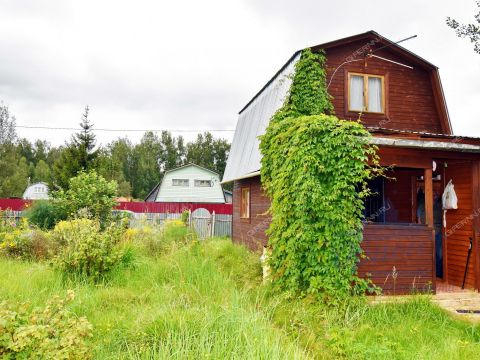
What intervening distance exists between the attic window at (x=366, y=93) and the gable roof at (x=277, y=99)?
96 centimetres

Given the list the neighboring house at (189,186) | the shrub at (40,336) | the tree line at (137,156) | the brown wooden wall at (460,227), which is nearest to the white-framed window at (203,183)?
the neighboring house at (189,186)

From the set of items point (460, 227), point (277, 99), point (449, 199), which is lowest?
point (460, 227)

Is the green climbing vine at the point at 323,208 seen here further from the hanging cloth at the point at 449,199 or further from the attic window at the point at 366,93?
the attic window at the point at 366,93

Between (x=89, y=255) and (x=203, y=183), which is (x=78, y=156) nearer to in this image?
(x=203, y=183)

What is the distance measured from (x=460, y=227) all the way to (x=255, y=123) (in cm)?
646

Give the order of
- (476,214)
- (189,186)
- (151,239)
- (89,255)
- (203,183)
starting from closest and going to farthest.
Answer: (89,255) < (476,214) < (151,239) < (189,186) < (203,183)

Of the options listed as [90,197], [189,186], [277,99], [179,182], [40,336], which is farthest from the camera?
[189,186]

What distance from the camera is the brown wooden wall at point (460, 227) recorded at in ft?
24.3

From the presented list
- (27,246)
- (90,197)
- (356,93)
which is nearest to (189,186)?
(90,197)

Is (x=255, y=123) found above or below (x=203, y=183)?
above

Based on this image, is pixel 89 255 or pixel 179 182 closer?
pixel 89 255

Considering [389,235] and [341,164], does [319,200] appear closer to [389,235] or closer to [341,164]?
[341,164]

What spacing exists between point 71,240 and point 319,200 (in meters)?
4.78

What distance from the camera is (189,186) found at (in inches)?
1330
